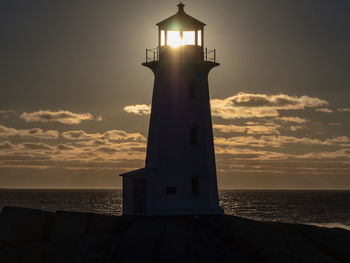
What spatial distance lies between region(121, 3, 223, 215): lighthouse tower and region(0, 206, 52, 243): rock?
5.14 meters

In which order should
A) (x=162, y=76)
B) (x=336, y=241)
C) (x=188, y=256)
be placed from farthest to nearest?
(x=162, y=76) → (x=336, y=241) → (x=188, y=256)

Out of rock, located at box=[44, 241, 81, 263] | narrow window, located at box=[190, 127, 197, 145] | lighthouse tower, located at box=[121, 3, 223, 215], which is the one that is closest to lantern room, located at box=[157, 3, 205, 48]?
lighthouse tower, located at box=[121, 3, 223, 215]

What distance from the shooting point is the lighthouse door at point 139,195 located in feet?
94.8

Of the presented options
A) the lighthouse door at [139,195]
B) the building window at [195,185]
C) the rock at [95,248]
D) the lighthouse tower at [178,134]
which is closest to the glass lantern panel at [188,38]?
the lighthouse tower at [178,134]

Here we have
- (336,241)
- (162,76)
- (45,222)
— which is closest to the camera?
(336,241)

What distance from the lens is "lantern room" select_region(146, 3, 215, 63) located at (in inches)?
1150

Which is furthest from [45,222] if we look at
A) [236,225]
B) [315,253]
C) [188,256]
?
[315,253]

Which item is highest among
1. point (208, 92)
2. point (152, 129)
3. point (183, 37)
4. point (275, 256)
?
point (183, 37)

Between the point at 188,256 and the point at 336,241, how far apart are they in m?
7.19

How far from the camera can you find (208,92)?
30.1 metres

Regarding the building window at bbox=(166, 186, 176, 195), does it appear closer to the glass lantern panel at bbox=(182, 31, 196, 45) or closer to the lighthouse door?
the lighthouse door

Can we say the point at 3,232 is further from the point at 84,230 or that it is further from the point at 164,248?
the point at 164,248

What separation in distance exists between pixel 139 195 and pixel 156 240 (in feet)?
20.2

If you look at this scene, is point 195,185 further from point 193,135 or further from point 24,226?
point 24,226
